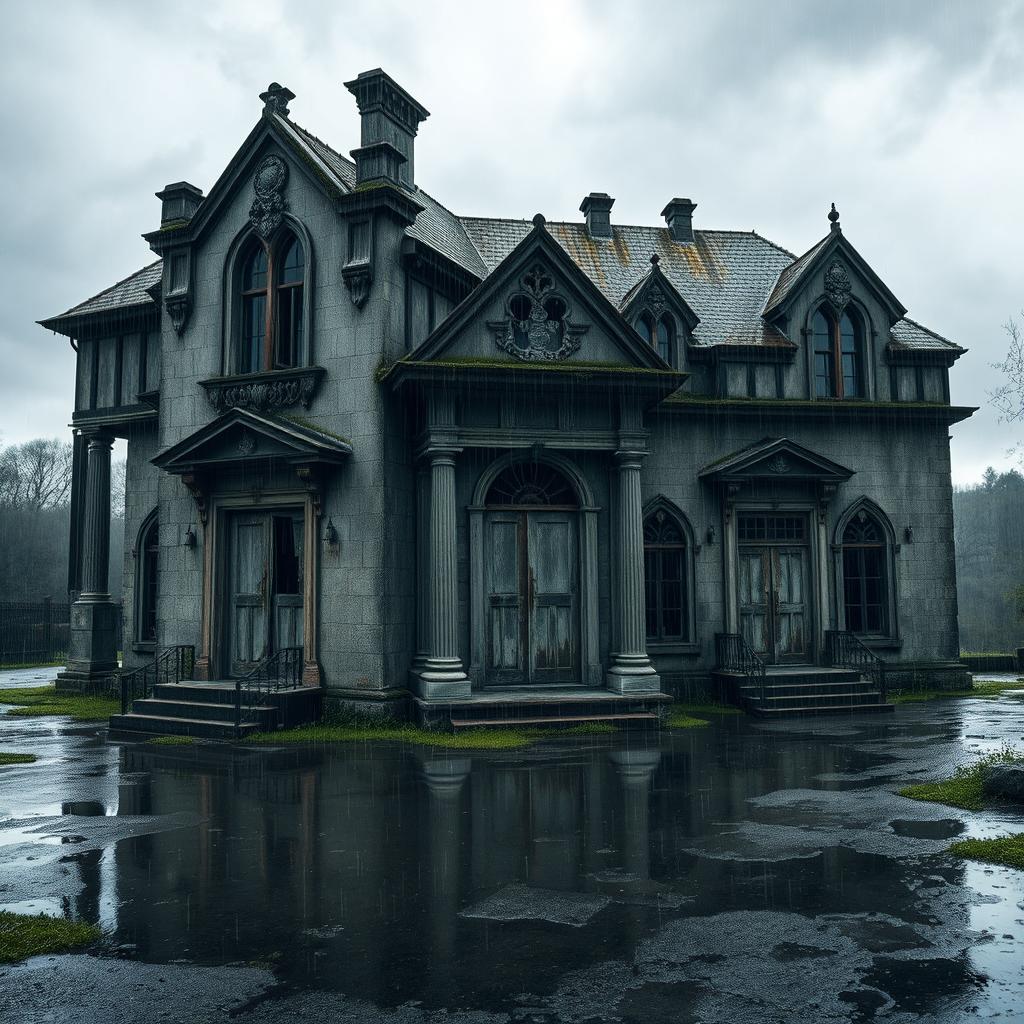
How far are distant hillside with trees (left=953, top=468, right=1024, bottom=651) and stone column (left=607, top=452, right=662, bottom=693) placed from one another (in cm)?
3836

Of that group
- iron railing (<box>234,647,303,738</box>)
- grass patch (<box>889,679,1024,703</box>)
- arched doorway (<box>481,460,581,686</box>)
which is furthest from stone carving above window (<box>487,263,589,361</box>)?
grass patch (<box>889,679,1024,703</box>)

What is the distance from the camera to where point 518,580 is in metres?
15.3

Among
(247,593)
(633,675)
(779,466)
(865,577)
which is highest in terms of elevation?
(779,466)

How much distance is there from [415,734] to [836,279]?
1380cm

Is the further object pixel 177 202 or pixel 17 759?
pixel 177 202

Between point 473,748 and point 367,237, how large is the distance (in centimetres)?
885

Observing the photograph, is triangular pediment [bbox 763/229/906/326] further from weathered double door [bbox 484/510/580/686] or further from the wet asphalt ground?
the wet asphalt ground

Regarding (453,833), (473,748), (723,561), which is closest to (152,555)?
(473,748)

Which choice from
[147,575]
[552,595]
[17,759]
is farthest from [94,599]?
[552,595]

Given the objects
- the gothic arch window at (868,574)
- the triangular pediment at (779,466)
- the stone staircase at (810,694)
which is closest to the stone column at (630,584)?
the stone staircase at (810,694)

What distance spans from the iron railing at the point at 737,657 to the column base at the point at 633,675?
2669 mm

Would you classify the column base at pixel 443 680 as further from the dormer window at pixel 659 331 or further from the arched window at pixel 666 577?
the dormer window at pixel 659 331

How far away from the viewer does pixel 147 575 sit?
19.5 m

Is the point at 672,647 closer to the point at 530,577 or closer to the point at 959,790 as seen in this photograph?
the point at 530,577
